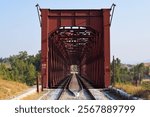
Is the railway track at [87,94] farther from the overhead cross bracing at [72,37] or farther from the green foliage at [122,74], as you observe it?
the overhead cross bracing at [72,37]

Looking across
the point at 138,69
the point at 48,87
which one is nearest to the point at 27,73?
the point at 48,87

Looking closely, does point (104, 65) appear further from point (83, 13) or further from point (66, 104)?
point (66, 104)

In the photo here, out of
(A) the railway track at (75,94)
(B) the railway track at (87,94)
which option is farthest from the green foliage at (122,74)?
(B) the railway track at (87,94)

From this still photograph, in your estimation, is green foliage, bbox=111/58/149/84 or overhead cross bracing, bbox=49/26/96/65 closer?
overhead cross bracing, bbox=49/26/96/65

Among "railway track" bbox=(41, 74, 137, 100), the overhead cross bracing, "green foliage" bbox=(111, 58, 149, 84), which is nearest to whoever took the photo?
"railway track" bbox=(41, 74, 137, 100)

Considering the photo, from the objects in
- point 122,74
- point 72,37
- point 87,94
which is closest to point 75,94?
point 87,94

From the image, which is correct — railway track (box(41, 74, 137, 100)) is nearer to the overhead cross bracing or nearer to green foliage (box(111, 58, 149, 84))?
green foliage (box(111, 58, 149, 84))

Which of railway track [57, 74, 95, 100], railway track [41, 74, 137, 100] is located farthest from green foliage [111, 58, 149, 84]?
railway track [41, 74, 137, 100]

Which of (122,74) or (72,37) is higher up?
(72,37)

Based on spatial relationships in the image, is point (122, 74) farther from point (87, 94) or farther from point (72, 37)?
point (87, 94)

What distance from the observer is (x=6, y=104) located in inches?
474

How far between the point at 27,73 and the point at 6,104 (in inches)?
3471

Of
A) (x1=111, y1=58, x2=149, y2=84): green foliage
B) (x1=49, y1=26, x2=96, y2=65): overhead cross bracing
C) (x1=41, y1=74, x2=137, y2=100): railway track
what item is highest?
(x1=49, y1=26, x2=96, y2=65): overhead cross bracing

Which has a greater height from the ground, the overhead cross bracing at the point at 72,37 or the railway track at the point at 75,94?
the overhead cross bracing at the point at 72,37
